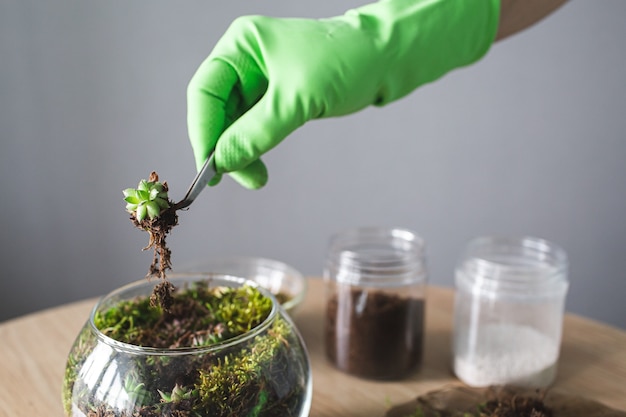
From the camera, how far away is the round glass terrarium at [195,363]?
1.73 ft

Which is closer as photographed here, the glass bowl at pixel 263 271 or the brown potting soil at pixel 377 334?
the brown potting soil at pixel 377 334

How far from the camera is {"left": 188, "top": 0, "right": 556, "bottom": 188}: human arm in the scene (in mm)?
675

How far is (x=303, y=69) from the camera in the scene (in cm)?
68

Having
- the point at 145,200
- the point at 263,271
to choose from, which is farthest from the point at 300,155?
the point at 145,200

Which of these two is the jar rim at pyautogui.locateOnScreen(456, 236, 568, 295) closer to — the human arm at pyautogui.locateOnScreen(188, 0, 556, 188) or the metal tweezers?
the human arm at pyautogui.locateOnScreen(188, 0, 556, 188)

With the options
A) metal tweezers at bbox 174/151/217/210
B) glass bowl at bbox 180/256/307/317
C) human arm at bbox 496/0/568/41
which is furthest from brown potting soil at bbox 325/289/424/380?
human arm at bbox 496/0/568/41

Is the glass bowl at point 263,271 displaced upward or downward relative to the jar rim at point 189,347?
downward

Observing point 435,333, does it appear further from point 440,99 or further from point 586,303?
point 586,303

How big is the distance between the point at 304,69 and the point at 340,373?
38 centimetres

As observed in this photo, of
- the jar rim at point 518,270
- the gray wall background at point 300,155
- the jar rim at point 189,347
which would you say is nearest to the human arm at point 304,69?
the jar rim at point 189,347

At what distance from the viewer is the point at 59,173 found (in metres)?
1.43

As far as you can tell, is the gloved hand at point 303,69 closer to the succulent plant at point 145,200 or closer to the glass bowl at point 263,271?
the succulent plant at point 145,200

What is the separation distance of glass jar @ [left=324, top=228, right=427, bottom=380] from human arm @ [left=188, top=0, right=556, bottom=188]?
0.18 m

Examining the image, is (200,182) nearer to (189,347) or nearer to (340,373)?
(189,347)
